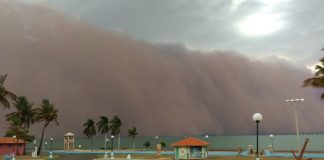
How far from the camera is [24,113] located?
95938 millimetres

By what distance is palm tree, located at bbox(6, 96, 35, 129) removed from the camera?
9556cm

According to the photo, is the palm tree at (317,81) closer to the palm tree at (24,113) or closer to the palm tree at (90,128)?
the palm tree at (24,113)

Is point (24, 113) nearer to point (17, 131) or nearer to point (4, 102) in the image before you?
point (17, 131)

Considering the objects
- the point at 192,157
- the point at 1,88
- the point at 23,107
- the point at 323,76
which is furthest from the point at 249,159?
the point at 23,107

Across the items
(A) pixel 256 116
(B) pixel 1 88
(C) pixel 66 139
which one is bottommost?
(C) pixel 66 139

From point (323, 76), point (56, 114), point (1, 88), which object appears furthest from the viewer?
point (56, 114)

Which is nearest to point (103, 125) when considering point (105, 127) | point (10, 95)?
point (105, 127)

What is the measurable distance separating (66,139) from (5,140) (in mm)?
34402

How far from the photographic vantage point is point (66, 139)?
4333 inches

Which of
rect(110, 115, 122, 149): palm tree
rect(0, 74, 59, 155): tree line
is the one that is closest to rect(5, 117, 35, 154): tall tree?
rect(0, 74, 59, 155): tree line

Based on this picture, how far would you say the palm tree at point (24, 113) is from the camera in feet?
314

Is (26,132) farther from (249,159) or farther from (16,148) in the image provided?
(249,159)

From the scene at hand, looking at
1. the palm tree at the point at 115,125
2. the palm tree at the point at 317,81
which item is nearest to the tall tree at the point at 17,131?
the palm tree at the point at 115,125

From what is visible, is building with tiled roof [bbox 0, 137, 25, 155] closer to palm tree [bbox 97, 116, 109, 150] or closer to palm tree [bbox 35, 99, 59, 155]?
palm tree [bbox 35, 99, 59, 155]
